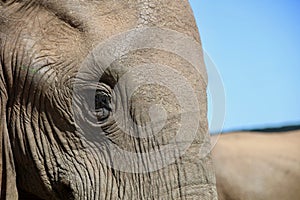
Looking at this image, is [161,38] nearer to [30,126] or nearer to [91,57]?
[91,57]

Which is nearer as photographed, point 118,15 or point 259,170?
point 118,15

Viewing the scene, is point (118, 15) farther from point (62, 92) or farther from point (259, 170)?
point (259, 170)

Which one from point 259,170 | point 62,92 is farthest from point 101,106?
point 259,170

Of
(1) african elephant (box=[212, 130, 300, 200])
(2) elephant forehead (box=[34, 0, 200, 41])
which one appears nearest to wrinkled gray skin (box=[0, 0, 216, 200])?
(2) elephant forehead (box=[34, 0, 200, 41])

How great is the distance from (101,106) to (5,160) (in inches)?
13.9

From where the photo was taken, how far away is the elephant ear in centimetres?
248

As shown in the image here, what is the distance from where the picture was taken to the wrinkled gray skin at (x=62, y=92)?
7.84ft

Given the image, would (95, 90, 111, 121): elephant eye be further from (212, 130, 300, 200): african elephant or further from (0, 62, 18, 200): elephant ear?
(212, 130, 300, 200): african elephant

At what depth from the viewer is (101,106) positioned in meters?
2.45

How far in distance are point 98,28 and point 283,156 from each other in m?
4.17

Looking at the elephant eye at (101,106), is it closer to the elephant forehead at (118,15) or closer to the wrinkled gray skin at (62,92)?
the wrinkled gray skin at (62,92)

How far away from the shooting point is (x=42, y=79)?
8.07 ft

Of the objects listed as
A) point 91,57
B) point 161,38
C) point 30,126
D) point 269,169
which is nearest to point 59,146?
point 30,126

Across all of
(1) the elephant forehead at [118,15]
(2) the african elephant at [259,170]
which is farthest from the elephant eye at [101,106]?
(2) the african elephant at [259,170]
